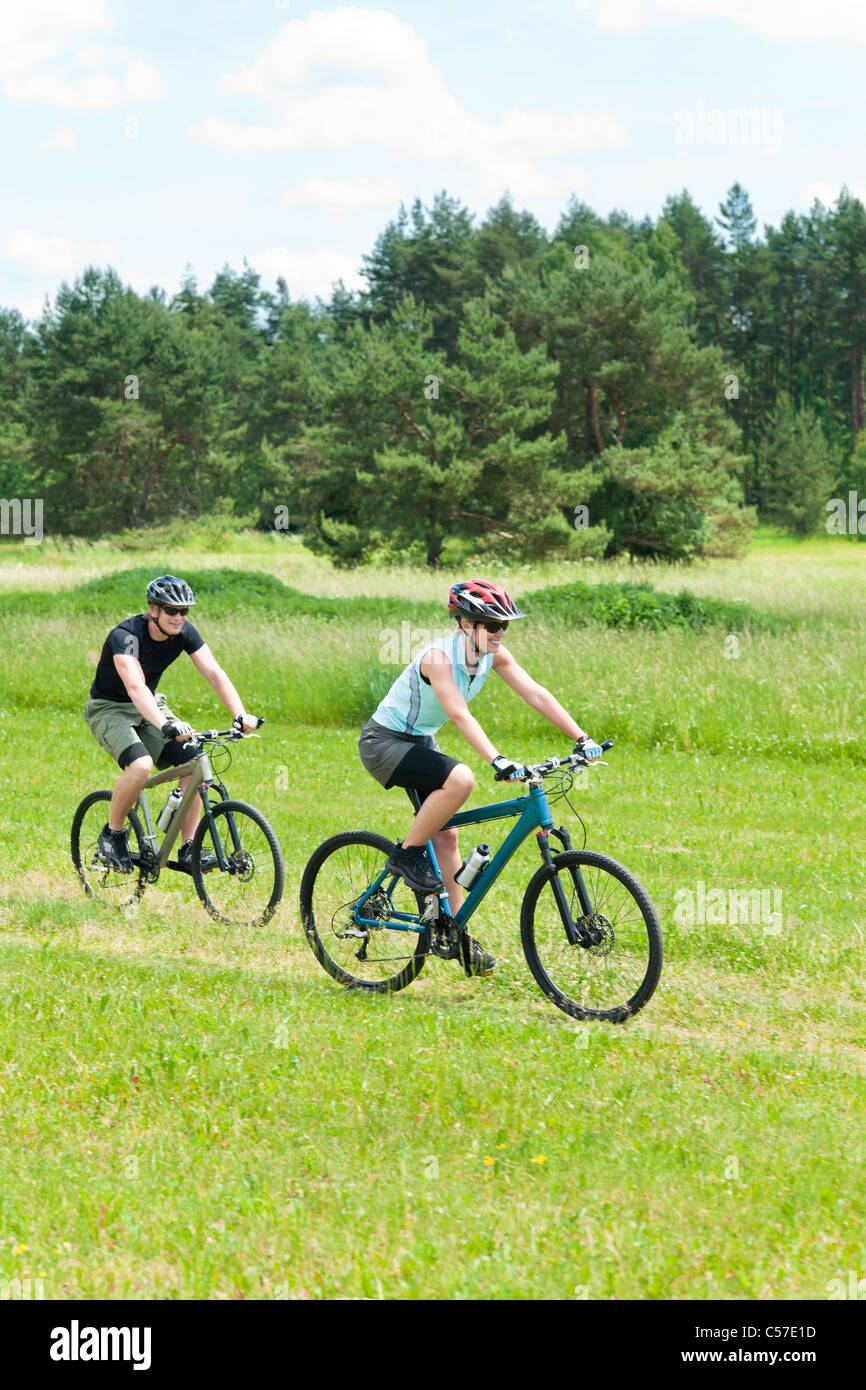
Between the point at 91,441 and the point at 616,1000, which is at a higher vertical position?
the point at 91,441

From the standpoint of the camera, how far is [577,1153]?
175 inches

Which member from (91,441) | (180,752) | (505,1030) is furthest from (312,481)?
(505,1030)

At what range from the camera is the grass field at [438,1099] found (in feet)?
12.5

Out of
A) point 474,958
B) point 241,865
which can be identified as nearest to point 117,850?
point 241,865

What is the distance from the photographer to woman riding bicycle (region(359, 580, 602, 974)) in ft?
19.1

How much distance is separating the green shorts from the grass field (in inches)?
37.0

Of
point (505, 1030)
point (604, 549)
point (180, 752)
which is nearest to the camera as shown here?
point (505, 1030)

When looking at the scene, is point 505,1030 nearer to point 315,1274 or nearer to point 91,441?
point 315,1274

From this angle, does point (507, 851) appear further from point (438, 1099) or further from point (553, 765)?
point (438, 1099)

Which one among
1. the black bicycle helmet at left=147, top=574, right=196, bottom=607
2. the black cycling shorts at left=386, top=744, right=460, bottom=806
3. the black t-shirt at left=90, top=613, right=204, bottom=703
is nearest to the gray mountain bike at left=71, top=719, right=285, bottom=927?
the black t-shirt at left=90, top=613, right=204, bottom=703

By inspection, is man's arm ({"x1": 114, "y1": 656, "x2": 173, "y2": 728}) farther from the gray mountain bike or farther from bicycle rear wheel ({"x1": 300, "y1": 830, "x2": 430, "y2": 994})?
bicycle rear wheel ({"x1": 300, "y1": 830, "x2": 430, "y2": 994})

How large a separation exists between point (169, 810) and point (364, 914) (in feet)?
6.53

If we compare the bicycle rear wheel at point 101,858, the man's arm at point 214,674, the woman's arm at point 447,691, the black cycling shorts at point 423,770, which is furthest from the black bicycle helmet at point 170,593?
the woman's arm at point 447,691
